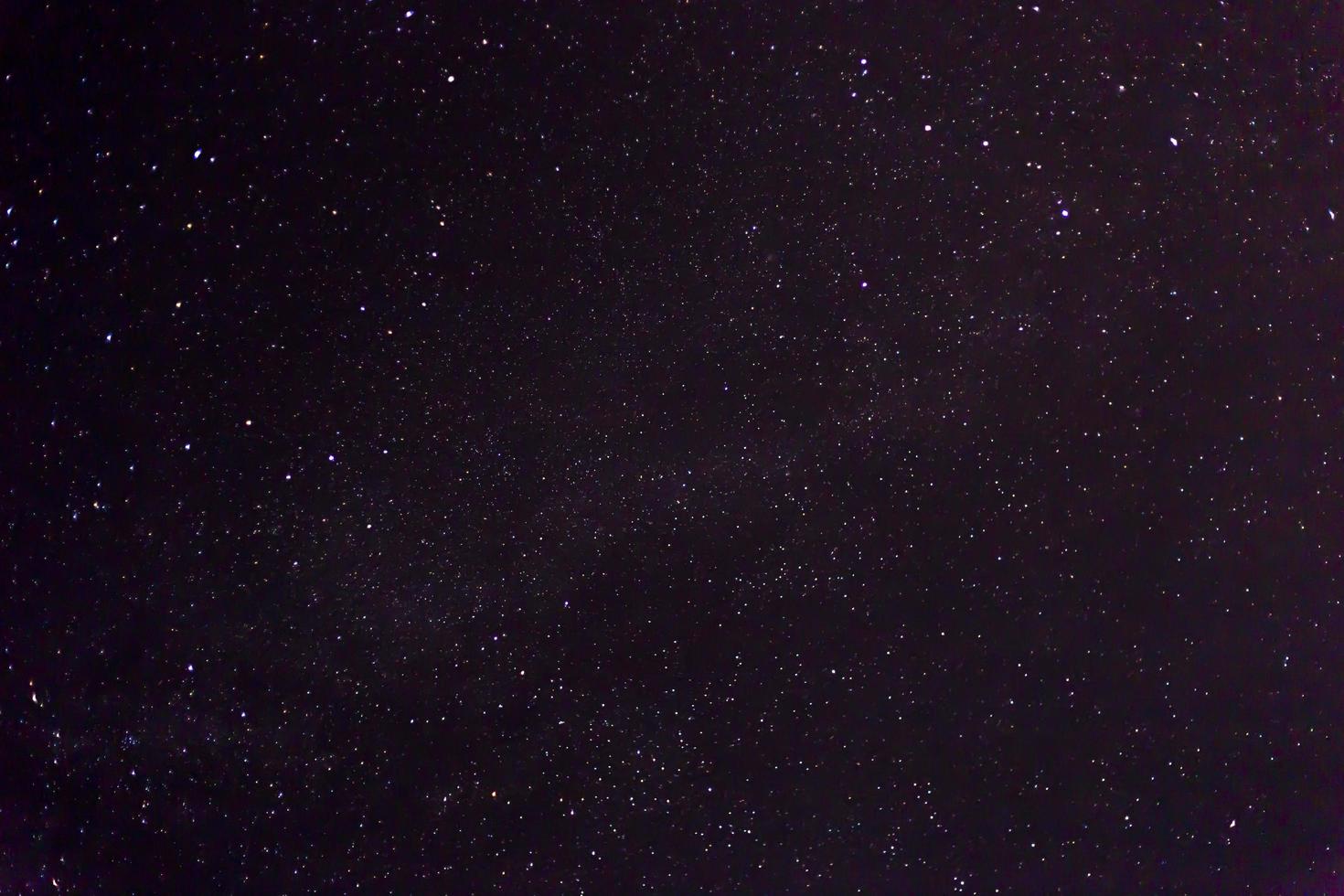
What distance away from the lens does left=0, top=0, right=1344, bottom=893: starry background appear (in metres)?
0.49

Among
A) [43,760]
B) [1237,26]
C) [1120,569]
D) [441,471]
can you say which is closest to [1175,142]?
[1237,26]

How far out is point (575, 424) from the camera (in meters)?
0.52

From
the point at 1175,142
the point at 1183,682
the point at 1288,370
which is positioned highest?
the point at 1175,142

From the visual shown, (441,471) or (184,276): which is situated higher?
(184,276)

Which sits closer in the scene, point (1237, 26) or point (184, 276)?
point (184, 276)

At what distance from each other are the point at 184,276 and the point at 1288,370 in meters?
0.64

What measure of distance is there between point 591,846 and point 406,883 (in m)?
0.10

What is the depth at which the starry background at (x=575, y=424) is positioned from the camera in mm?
494

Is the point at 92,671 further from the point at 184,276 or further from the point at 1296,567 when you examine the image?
the point at 1296,567

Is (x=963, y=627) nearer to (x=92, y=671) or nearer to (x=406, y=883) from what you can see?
(x=406, y=883)

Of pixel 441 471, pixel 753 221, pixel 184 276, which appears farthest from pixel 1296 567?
pixel 184 276

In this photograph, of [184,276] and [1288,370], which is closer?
[184,276]

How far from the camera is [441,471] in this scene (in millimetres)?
507

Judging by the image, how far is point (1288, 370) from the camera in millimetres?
635
